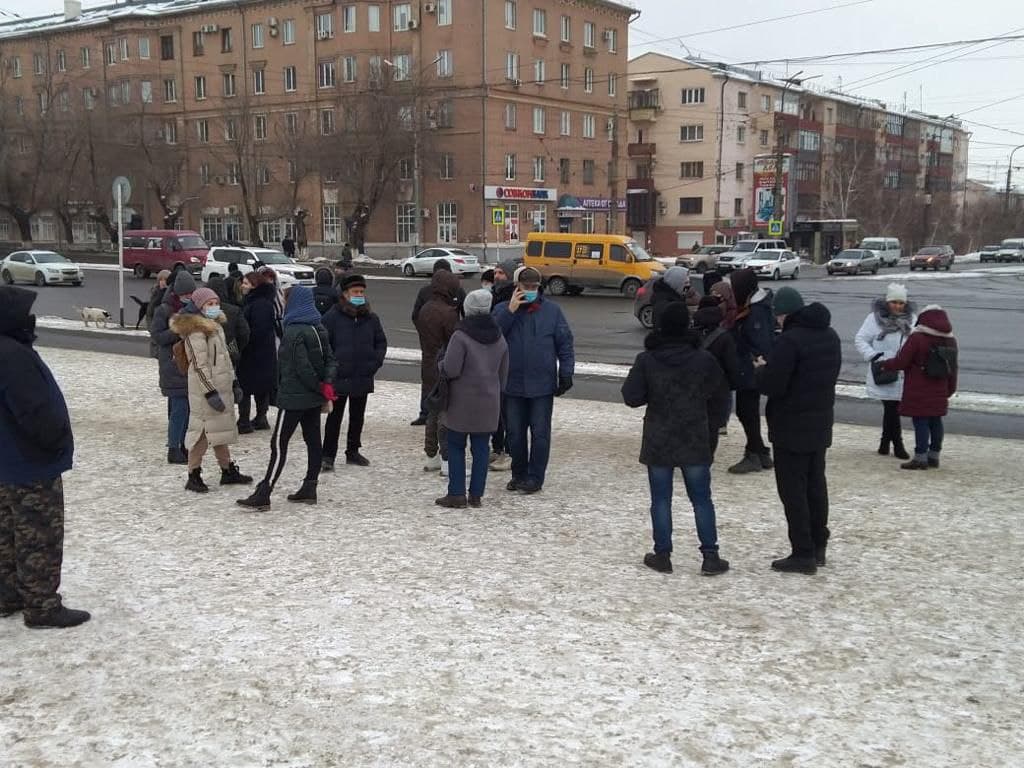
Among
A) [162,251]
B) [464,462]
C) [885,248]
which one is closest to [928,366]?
[464,462]

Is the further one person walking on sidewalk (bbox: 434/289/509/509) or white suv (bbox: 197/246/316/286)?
white suv (bbox: 197/246/316/286)

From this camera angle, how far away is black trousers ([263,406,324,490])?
7.17 meters

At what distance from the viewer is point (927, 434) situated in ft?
28.5

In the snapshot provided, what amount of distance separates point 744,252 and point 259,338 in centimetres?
4477

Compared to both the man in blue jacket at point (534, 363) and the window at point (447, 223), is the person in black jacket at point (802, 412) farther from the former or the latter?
the window at point (447, 223)

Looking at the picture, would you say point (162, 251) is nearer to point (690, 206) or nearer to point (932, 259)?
point (932, 259)

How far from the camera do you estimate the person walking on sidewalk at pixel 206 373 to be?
7359 millimetres

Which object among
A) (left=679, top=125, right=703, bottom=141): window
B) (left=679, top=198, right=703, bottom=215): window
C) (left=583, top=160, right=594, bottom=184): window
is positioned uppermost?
(left=679, top=125, right=703, bottom=141): window

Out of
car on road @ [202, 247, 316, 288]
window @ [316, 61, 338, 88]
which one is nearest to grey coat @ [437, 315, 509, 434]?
car on road @ [202, 247, 316, 288]

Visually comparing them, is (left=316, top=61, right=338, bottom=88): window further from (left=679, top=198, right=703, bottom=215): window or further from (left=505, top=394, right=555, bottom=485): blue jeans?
(left=505, top=394, right=555, bottom=485): blue jeans

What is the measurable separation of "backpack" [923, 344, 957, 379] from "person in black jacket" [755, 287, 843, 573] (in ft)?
9.62

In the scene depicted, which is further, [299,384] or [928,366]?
[928,366]

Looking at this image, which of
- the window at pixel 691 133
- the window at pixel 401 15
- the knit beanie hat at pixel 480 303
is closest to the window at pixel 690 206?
the window at pixel 691 133

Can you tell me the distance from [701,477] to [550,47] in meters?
57.9
